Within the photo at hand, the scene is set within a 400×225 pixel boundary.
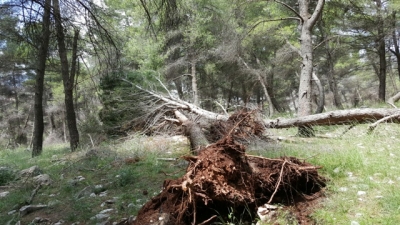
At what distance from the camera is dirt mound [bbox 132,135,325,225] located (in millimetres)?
2488

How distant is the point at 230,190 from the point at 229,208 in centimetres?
23

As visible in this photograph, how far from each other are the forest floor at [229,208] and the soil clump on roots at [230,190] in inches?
1.8

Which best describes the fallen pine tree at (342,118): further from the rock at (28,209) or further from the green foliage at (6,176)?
the green foliage at (6,176)

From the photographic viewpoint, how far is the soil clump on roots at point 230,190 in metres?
2.48

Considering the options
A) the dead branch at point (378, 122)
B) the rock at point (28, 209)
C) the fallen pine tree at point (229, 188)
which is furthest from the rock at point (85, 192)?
the dead branch at point (378, 122)

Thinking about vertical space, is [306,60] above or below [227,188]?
above

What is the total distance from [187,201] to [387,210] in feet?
5.89

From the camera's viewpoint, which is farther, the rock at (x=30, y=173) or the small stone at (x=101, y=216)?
the rock at (x=30, y=173)

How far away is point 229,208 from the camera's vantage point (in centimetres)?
261

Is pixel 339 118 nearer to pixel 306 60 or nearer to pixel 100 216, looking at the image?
pixel 306 60

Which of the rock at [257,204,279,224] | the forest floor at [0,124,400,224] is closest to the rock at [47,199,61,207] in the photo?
the forest floor at [0,124,400,224]

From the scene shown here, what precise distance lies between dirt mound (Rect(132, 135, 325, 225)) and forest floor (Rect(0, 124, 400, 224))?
0.09 meters

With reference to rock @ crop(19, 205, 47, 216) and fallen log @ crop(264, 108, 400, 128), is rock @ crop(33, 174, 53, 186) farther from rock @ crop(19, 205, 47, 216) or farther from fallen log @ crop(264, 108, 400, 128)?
fallen log @ crop(264, 108, 400, 128)

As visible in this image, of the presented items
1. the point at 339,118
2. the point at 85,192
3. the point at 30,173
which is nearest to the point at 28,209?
the point at 85,192
